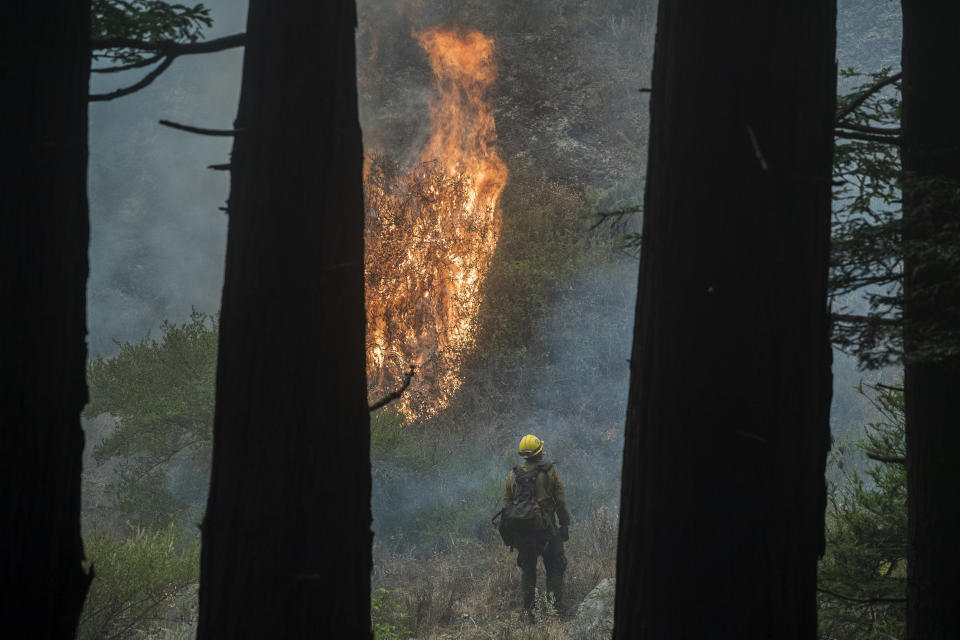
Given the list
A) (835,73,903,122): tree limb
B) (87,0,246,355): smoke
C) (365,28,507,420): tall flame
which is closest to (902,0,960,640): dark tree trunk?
(835,73,903,122): tree limb

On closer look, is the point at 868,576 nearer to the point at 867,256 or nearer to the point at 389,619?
the point at 867,256

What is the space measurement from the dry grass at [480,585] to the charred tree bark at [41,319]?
6.09 meters

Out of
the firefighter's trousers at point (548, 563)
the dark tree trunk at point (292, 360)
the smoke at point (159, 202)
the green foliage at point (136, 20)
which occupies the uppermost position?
the smoke at point (159, 202)

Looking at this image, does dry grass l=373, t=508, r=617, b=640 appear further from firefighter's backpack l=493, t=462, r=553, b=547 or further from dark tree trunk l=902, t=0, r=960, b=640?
dark tree trunk l=902, t=0, r=960, b=640

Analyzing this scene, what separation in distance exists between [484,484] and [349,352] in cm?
1301

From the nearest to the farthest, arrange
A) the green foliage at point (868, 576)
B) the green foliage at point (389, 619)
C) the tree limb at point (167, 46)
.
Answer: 1. the tree limb at point (167, 46)
2. the green foliage at point (868, 576)
3. the green foliage at point (389, 619)

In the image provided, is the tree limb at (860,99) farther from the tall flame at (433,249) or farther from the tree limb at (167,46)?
the tall flame at (433,249)

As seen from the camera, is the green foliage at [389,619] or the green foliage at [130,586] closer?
the green foliage at [389,619]

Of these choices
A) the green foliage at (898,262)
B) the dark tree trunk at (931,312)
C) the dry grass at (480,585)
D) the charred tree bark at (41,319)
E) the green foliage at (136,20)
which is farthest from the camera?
the dry grass at (480,585)

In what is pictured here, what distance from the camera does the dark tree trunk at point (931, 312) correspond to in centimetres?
382

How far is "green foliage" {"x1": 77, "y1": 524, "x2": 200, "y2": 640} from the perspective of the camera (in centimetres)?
879

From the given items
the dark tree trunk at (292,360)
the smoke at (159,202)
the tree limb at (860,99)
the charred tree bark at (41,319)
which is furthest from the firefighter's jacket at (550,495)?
the smoke at (159,202)

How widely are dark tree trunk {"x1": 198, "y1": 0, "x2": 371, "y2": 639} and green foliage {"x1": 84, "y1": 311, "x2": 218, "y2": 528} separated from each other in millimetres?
11792

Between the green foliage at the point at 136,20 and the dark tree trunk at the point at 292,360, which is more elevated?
the green foliage at the point at 136,20
